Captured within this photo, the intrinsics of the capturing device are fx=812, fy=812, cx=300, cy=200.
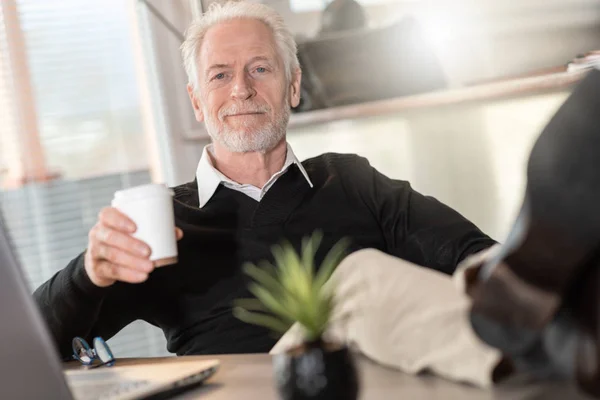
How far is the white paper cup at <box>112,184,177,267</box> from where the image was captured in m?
1.07

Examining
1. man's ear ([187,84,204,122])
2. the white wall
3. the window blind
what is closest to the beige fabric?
man's ear ([187,84,204,122])

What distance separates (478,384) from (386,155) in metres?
2.41

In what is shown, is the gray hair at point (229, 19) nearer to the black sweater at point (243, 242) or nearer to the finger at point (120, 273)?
the black sweater at point (243, 242)

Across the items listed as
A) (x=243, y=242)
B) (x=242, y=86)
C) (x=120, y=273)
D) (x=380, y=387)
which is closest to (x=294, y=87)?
(x=242, y=86)

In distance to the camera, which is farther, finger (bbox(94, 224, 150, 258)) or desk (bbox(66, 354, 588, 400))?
finger (bbox(94, 224, 150, 258))

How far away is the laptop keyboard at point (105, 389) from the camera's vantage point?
0.93 m

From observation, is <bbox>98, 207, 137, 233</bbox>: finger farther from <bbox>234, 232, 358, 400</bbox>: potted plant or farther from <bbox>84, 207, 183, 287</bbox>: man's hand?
<bbox>234, 232, 358, 400</bbox>: potted plant

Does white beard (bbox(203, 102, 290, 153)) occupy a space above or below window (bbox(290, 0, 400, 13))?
below

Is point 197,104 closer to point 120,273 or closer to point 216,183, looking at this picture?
point 216,183

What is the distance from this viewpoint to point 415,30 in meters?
3.09

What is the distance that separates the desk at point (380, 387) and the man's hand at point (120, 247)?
0.18 metres

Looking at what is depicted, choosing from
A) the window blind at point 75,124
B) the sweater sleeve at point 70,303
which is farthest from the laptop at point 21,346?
the window blind at point 75,124

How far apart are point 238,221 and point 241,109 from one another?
336mm

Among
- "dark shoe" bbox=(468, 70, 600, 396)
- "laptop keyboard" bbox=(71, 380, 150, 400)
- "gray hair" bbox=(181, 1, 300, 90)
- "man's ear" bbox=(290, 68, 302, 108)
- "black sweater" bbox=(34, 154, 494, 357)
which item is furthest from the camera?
"man's ear" bbox=(290, 68, 302, 108)
